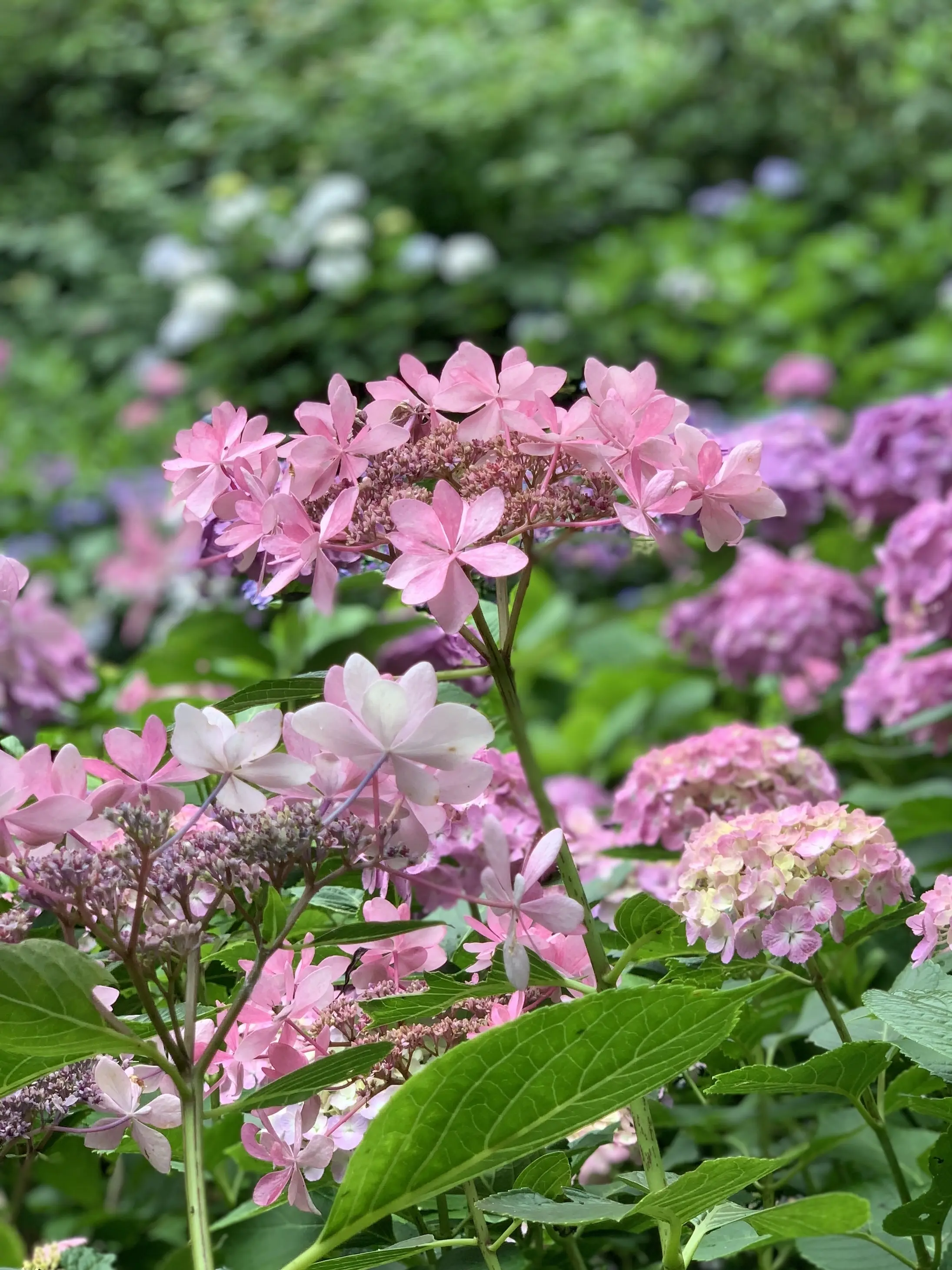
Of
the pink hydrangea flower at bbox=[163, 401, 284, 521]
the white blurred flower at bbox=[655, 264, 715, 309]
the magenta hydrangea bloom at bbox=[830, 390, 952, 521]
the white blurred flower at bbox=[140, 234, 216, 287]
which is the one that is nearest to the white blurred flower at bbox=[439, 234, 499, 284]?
the white blurred flower at bbox=[655, 264, 715, 309]

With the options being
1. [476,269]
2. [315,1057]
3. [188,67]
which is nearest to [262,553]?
[315,1057]

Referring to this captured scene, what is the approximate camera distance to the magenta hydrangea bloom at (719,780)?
0.92 meters

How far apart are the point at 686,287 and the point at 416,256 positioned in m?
0.98

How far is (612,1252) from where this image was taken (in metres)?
0.92

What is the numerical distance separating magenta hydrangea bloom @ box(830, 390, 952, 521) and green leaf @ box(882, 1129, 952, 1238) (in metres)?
1.09

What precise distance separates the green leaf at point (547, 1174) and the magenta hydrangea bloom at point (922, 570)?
2.82 ft

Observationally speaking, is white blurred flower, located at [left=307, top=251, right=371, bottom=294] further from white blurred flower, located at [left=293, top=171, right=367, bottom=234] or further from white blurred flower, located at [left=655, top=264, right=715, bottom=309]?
white blurred flower, located at [left=655, top=264, right=715, bottom=309]

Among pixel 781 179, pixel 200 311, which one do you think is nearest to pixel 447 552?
pixel 200 311

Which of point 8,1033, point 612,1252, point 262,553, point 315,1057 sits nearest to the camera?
point 8,1033

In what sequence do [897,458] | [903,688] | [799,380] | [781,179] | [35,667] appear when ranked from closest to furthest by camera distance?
[903,688]
[35,667]
[897,458]
[799,380]
[781,179]

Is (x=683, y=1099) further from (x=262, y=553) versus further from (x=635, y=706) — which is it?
(x=635, y=706)

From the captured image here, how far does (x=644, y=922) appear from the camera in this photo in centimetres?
68

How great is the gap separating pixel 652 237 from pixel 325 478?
511 centimetres

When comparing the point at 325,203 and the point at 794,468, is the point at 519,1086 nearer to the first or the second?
the point at 794,468
